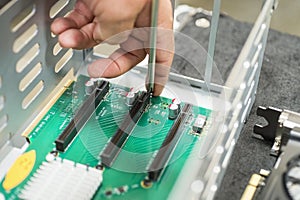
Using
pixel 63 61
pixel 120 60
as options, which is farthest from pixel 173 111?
pixel 63 61

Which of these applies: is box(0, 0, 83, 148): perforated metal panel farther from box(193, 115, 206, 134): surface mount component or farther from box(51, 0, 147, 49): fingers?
box(193, 115, 206, 134): surface mount component

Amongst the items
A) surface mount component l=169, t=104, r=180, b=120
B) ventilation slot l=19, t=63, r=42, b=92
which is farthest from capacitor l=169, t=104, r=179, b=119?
ventilation slot l=19, t=63, r=42, b=92

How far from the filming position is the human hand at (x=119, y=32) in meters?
0.89

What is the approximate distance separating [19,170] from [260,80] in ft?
1.73

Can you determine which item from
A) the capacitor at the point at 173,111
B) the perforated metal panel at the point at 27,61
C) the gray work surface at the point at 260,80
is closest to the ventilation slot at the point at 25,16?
the perforated metal panel at the point at 27,61

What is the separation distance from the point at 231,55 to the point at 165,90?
1.08 feet

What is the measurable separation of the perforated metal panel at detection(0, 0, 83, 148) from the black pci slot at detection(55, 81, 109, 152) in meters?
0.08

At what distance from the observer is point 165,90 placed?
100 cm

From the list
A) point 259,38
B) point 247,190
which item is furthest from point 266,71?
point 247,190

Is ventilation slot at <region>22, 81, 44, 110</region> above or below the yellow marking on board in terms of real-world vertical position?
above

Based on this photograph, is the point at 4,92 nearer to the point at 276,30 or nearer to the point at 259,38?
the point at 259,38

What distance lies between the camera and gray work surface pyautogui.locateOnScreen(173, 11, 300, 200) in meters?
0.95

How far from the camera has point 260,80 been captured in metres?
1.16

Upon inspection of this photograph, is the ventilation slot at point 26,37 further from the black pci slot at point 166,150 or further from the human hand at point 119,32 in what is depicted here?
the black pci slot at point 166,150
